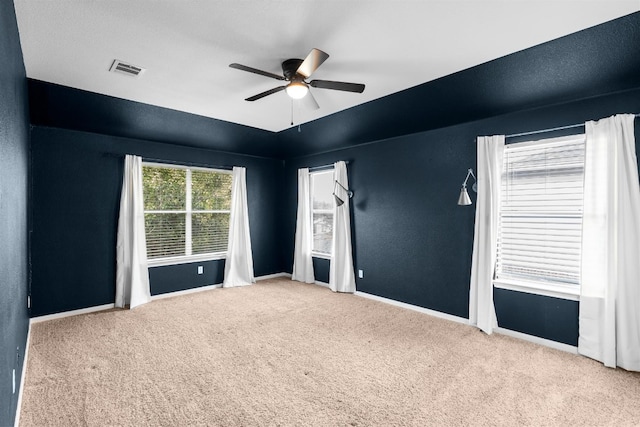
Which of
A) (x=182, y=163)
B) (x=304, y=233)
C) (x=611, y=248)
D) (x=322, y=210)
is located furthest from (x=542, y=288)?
(x=182, y=163)

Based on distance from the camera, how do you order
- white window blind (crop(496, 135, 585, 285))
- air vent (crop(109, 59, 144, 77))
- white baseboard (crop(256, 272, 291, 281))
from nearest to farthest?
air vent (crop(109, 59, 144, 77))
white window blind (crop(496, 135, 585, 285))
white baseboard (crop(256, 272, 291, 281))

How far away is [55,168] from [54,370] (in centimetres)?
261

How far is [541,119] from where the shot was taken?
3275mm

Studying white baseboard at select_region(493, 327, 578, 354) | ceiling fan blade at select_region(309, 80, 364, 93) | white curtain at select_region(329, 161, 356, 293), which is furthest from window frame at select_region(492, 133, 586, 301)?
white curtain at select_region(329, 161, 356, 293)

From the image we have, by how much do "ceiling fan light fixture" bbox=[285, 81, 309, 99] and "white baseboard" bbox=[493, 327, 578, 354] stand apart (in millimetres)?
3317

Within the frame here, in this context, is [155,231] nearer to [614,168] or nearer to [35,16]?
[35,16]

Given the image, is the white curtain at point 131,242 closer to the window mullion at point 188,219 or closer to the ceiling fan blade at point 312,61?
the window mullion at point 188,219

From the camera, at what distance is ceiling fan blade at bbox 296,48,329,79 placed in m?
2.27

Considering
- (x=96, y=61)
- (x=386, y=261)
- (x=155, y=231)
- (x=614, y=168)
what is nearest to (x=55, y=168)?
(x=155, y=231)

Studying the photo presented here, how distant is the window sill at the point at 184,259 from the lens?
491 cm

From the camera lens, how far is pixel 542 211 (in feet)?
11.0

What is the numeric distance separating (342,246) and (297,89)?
118 inches

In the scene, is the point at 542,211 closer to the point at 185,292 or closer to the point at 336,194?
the point at 336,194

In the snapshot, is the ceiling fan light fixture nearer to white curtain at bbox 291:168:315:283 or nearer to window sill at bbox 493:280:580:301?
window sill at bbox 493:280:580:301
